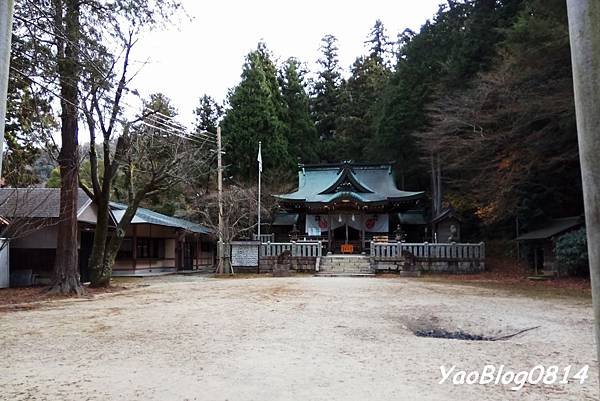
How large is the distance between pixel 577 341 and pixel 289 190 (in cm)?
2527

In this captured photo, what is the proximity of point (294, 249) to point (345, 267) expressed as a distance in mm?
2663

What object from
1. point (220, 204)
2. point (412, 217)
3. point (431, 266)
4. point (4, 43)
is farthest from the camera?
point (412, 217)

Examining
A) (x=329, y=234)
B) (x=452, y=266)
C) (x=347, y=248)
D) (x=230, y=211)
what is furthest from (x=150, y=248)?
(x=452, y=266)

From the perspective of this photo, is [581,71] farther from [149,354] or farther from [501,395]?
[149,354]

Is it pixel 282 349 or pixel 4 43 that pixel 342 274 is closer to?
pixel 282 349

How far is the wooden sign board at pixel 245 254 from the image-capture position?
2191 centimetres

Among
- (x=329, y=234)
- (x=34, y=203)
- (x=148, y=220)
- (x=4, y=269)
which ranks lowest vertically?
(x=4, y=269)

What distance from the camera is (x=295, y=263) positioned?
2181cm

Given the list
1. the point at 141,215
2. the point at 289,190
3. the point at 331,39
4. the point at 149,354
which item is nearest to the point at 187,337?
the point at 149,354

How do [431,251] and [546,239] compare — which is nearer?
[546,239]

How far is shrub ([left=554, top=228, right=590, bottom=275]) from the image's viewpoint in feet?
48.1

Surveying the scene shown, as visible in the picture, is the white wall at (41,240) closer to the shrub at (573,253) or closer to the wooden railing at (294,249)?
the wooden railing at (294,249)

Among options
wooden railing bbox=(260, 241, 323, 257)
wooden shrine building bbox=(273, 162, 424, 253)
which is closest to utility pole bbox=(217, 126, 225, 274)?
wooden railing bbox=(260, 241, 323, 257)

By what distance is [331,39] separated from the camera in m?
50.3
